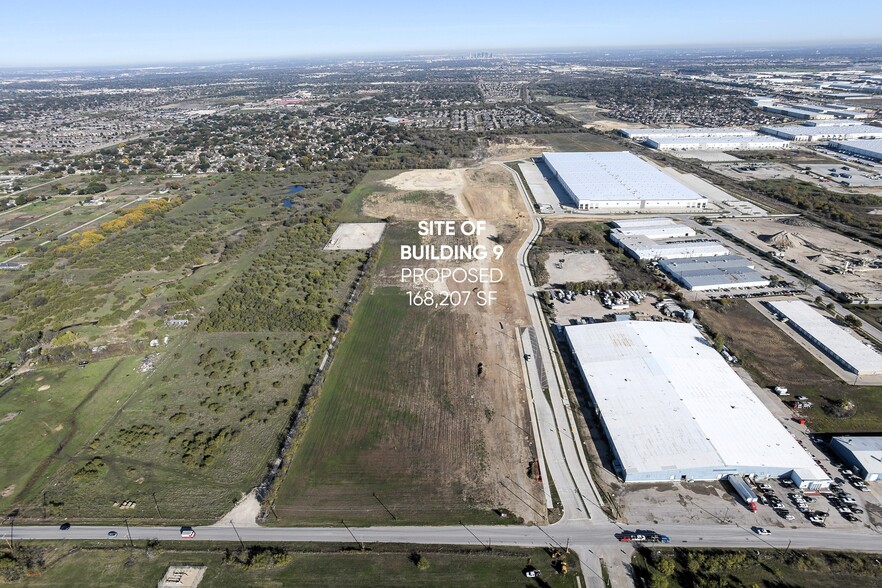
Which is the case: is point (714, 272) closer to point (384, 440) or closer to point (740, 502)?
point (740, 502)

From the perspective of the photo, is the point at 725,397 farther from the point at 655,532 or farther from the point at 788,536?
the point at 655,532

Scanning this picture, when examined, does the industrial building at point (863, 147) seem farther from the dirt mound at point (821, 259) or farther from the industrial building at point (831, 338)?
the industrial building at point (831, 338)

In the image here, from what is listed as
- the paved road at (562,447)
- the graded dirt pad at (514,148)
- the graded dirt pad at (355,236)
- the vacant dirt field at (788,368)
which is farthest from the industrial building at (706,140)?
the paved road at (562,447)

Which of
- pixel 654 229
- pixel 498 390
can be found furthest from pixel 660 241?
pixel 498 390

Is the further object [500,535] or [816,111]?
[816,111]

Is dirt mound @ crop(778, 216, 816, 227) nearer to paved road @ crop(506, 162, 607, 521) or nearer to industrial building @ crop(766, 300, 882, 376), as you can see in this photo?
industrial building @ crop(766, 300, 882, 376)

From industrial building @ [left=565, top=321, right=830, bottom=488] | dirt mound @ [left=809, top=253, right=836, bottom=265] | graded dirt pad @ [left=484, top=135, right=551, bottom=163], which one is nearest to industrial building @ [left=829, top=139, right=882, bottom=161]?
dirt mound @ [left=809, top=253, right=836, bottom=265]

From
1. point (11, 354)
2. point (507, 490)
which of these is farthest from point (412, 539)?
point (11, 354)
